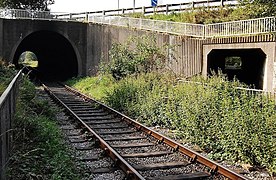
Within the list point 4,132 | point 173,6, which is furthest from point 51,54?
point 4,132

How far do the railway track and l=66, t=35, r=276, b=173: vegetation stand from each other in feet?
2.12

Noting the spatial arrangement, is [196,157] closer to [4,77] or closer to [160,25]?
[4,77]

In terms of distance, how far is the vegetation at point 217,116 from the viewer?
7648mm

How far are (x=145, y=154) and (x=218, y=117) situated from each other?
1.99m

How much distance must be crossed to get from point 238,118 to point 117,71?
562 inches

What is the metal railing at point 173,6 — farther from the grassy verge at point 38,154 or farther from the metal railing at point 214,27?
the grassy verge at point 38,154

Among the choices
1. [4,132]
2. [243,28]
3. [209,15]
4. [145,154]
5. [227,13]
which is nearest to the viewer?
[4,132]

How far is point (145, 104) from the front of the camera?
12758mm

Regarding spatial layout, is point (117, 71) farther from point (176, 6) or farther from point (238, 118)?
point (238, 118)

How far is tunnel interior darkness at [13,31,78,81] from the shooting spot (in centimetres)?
3878

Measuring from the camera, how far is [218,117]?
901 cm

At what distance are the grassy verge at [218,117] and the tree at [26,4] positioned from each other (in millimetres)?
47700

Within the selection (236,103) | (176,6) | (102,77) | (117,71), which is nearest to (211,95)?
(236,103)

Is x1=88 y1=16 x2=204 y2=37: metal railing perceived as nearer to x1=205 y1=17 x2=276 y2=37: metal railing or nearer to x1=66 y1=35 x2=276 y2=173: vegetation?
x1=205 y1=17 x2=276 y2=37: metal railing
